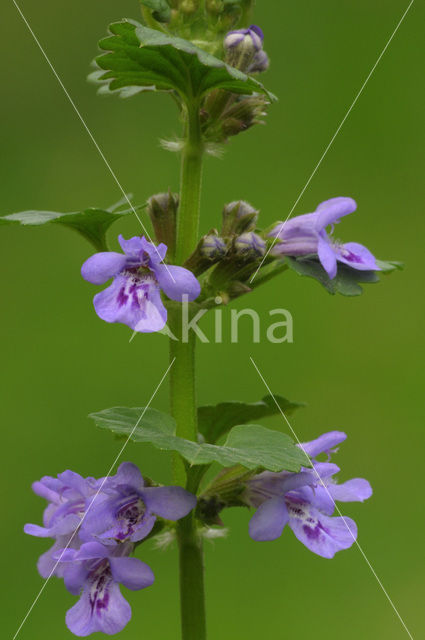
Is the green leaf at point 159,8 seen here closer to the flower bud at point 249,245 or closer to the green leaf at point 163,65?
the green leaf at point 163,65

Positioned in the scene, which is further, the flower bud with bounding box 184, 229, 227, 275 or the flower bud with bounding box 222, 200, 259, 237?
the flower bud with bounding box 222, 200, 259, 237

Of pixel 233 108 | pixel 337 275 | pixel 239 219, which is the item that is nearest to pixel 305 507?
pixel 337 275

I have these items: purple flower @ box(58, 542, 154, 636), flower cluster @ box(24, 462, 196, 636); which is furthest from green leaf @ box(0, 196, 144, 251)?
purple flower @ box(58, 542, 154, 636)

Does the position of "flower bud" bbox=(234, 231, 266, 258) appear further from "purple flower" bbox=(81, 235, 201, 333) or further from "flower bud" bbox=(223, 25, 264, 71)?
"flower bud" bbox=(223, 25, 264, 71)

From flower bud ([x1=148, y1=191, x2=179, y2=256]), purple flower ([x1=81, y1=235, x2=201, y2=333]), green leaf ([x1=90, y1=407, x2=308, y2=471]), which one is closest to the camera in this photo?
green leaf ([x1=90, y1=407, x2=308, y2=471])

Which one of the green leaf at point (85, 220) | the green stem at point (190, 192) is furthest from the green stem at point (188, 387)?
the green leaf at point (85, 220)
